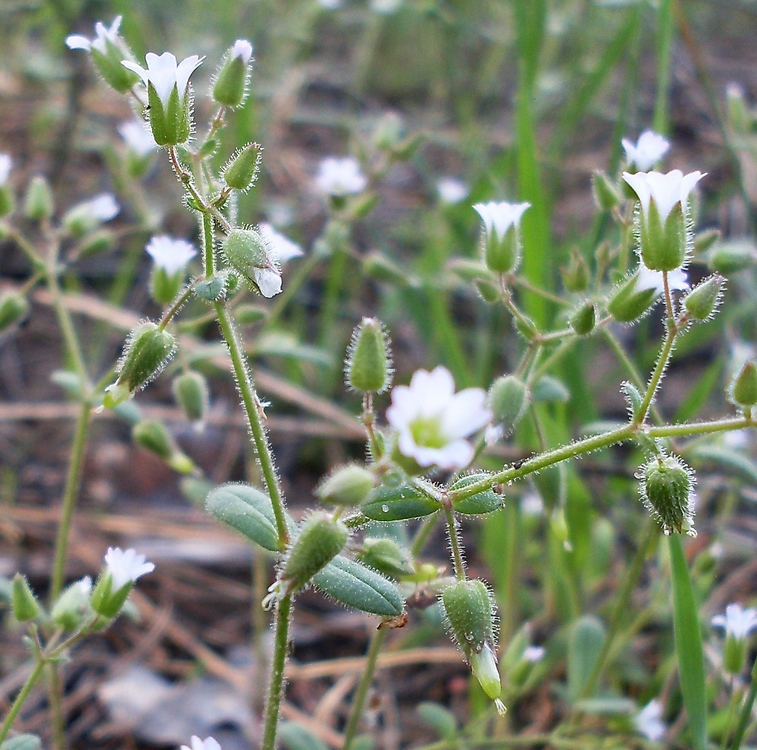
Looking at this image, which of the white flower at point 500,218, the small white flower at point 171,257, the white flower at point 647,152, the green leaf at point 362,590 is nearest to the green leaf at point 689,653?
the green leaf at point 362,590

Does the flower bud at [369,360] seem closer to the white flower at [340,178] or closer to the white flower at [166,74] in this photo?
the white flower at [166,74]

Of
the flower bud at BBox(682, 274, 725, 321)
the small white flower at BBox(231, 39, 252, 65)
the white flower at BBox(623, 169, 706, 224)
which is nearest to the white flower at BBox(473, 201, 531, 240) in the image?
the white flower at BBox(623, 169, 706, 224)

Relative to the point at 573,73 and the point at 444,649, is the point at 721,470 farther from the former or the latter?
the point at 573,73

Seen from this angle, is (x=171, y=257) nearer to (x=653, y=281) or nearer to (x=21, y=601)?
(x=21, y=601)

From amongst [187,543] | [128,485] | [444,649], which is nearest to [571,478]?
[444,649]

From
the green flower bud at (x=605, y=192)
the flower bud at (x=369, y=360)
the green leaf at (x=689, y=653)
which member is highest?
the green flower bud at (x=605, y=192)

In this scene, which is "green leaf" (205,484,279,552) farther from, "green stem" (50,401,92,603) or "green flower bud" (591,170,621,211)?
"green flower bud" (591,170,621,211)

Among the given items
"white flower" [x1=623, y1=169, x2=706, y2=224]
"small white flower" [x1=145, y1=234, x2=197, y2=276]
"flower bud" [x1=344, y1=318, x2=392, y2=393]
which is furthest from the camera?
"small white flower" [x1=145, y1=234, x2=197, y2=276]
